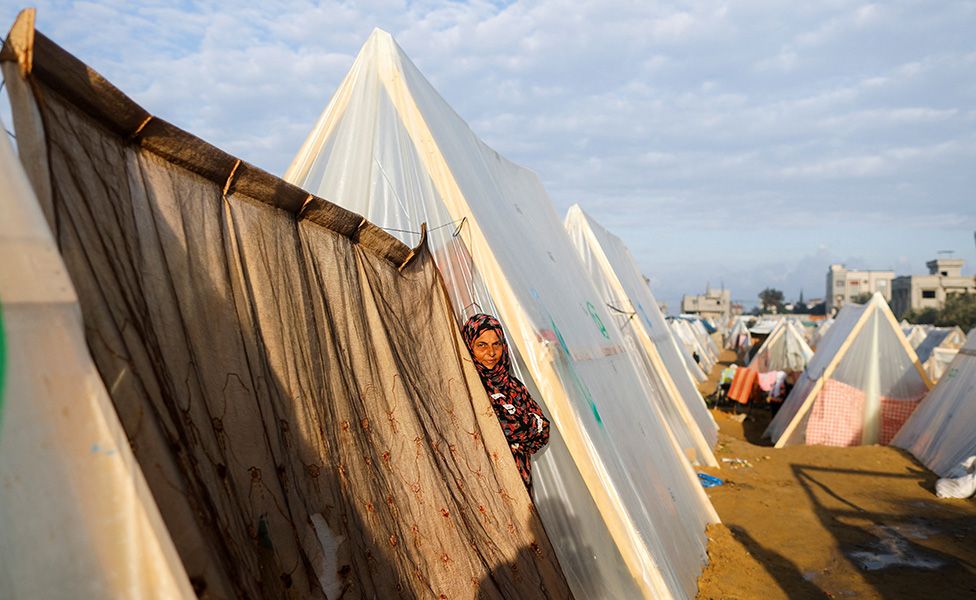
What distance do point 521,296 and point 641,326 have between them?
6.89 meters

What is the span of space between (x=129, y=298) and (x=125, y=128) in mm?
484

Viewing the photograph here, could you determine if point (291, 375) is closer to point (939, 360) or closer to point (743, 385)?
point (743, 385)

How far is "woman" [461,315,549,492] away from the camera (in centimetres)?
369

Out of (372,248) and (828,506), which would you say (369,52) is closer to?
(372,248)

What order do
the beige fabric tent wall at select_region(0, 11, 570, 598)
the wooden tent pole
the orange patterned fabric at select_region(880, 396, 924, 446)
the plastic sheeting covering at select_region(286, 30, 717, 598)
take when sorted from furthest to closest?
the wooden tent pole
the orange patterned fabric at select_region(880, 396, 924, 446)
the plastic sheeting covering at select_region(286, 30, 717, 598)
the beige fabric tent wall at select_region(0, 11, 570, 598)

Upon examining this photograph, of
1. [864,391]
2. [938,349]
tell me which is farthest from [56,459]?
[938,349]

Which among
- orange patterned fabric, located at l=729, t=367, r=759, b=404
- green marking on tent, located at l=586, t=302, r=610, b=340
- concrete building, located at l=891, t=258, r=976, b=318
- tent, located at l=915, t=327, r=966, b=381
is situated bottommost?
concrete building, located at l=891, t=258, r=976, b=318

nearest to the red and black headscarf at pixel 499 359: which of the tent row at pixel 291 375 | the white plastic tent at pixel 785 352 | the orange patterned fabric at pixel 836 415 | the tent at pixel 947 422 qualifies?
the tent row at pixel 291 375

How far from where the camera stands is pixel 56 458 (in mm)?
1255

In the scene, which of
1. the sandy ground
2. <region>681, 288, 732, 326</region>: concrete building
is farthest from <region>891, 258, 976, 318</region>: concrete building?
the sandy ground

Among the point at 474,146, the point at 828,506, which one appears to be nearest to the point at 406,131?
the point at 474,146

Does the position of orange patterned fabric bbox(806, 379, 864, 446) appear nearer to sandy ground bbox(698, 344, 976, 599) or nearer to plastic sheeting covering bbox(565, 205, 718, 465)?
sandy ground bbox(698, 344, 976, 599)

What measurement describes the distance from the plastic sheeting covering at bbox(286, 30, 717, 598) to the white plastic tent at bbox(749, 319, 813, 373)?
18.1 meters

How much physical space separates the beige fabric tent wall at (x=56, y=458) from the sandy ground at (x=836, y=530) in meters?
4.95
